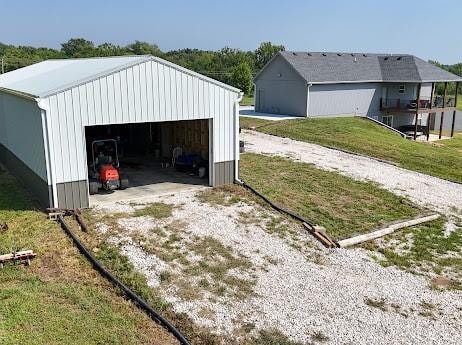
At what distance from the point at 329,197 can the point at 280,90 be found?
2155cm

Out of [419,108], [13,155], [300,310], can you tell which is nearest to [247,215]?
[300,310]

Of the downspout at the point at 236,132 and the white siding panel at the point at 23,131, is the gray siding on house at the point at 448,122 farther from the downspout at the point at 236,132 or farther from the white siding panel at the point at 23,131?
the white siding panel at the point at 23,131

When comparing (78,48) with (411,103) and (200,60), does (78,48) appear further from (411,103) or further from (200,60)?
(411,103)

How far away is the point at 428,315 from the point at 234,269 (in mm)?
4056

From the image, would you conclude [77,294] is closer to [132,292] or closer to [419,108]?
[132,292]

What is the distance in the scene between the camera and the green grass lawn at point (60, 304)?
24.1ft

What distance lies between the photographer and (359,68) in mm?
37156

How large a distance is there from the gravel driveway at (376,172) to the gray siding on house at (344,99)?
9.31 meters

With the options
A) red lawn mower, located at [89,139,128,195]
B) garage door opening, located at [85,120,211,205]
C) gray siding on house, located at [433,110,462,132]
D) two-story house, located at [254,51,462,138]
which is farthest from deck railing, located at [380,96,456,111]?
red lawn mower, located at [89,139,128,195]

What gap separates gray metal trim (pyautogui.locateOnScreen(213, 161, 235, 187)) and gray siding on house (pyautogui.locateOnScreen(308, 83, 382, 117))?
1907 centimetres

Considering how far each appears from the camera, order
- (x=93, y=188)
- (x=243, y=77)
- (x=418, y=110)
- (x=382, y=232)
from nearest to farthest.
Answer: (x=382, y=232)
(x=93, y=188)
(x=418, y=110)
(x=243, y=77)

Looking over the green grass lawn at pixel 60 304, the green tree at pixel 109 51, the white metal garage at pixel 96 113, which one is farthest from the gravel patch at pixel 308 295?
the green tree at pixel 109 51

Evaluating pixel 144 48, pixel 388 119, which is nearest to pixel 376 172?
pixel 388 119

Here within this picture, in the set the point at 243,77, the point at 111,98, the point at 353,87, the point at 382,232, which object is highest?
the point at 243,77
